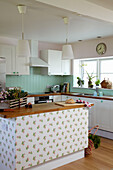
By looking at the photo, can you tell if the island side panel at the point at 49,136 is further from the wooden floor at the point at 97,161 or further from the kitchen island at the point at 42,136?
the wooden floor at the point at 97,161

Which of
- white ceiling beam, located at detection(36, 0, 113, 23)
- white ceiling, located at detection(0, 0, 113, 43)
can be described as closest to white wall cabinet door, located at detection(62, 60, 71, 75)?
white ceiling, located at detection(0, 0, 113, 43)

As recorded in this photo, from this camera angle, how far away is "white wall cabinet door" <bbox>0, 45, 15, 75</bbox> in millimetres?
5513

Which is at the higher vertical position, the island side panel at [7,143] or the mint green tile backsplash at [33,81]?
the mint green tile backsplash at [33,81]

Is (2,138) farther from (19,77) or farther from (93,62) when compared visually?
(93,62)

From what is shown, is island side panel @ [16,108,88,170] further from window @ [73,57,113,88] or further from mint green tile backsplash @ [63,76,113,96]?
window @ [73,57,113,88]

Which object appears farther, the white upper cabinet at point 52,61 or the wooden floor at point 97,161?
the white upper cabinet at point 52,61

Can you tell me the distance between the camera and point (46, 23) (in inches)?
170

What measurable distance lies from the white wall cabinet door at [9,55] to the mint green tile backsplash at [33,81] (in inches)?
14.8

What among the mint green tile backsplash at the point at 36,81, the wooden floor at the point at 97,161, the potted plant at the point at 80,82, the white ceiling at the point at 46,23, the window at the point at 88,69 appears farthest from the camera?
the potted plant at the point at 80,82

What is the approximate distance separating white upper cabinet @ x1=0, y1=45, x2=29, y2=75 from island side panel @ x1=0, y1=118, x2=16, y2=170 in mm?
2641

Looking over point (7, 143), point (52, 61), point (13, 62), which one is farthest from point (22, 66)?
point (7, 143)

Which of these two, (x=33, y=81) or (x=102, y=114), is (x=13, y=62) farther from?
(x=102, y=114)

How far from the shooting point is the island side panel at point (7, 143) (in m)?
2.97

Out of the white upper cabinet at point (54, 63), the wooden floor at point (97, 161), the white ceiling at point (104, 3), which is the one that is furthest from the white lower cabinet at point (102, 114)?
the white ceiling at point (104, 3)
